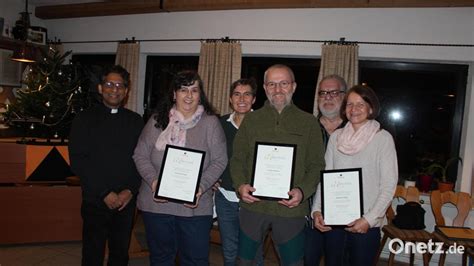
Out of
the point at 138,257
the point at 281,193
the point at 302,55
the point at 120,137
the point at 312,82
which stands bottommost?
the point at 138,257

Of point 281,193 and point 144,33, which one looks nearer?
point 281,193

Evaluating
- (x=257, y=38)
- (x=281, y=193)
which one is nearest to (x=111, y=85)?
(x=281, y=193)

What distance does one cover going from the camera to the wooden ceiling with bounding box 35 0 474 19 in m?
4.13

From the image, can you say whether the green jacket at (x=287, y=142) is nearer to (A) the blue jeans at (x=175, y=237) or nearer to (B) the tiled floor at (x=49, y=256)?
(A) the blue jeans at (x=175, y=237)

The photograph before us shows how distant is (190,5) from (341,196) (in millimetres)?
3827

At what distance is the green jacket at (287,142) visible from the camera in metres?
1.85

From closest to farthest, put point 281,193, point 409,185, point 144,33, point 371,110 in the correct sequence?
point 281,193
point 371,110
point 409,185
point 144,33

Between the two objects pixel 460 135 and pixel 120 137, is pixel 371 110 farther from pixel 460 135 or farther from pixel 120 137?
pixel 460 135

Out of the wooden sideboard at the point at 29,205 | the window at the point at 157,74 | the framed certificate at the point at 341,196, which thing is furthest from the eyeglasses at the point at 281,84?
the window at the point at 157,74

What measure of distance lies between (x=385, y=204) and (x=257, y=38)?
3468 mm

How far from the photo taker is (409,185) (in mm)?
4273

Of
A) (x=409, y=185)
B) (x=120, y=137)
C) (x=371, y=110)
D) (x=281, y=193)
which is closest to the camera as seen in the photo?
(x=281, y=193)

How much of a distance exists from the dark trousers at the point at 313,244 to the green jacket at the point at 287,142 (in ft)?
1.35

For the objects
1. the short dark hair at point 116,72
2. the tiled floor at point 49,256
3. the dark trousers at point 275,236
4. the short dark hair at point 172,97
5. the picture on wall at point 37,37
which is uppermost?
the picture on wall at point 37,37
